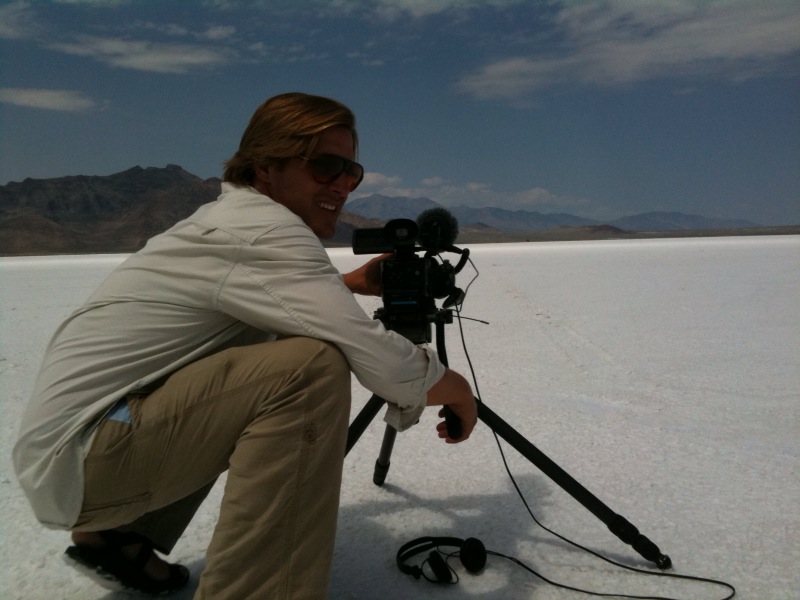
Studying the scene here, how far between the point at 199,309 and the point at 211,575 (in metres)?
0.50

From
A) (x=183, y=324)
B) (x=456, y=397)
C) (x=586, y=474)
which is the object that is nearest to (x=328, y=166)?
(x=183, y=324)

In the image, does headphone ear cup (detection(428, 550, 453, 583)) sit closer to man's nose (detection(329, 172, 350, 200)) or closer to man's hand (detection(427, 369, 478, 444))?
man's hand (detection(427, 369, 478, 444))

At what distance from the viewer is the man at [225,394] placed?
1190 mm

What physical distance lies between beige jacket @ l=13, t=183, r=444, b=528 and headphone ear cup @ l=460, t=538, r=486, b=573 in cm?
64

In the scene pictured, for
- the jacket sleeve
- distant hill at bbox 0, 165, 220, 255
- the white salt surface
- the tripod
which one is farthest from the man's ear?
distant hill at bbox 0, 165, 220, 255

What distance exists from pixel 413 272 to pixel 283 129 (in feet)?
1.53

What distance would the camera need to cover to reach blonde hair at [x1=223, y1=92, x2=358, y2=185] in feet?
4.78

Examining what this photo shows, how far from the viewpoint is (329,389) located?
1.23 meters

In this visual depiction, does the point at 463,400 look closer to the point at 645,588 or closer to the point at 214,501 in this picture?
the point at 645,588

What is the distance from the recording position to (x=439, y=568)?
5.48 feet

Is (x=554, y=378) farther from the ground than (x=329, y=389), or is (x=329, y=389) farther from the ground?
(x=329, y=389)

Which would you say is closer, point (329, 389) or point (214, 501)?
point (329, 389)

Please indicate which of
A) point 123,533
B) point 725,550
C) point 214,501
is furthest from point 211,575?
point 725,550

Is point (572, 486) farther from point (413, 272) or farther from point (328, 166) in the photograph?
point (328, 166)
